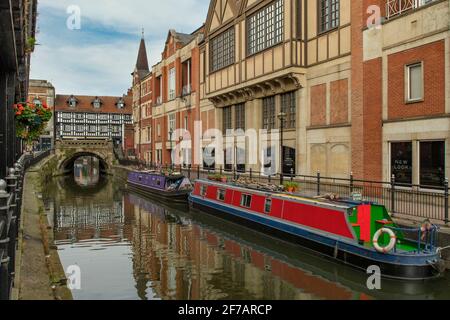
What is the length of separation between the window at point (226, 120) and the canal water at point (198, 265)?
34.6ft

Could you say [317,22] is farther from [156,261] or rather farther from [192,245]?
[156,261]

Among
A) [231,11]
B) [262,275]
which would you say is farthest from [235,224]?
[231,11]

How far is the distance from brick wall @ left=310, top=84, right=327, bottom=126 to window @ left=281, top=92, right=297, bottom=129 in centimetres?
147

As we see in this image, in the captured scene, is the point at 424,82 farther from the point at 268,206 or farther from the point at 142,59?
the point at 142,59

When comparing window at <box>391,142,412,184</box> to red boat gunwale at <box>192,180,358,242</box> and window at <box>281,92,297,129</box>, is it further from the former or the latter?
window at <box>281,92,297,129</box>

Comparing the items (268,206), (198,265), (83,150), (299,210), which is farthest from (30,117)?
(83,150)

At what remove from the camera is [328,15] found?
20391 millimetres

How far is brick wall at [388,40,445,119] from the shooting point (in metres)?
14.2


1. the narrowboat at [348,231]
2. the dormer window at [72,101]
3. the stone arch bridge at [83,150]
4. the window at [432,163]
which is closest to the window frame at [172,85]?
the stone arch bridge at [83,150]

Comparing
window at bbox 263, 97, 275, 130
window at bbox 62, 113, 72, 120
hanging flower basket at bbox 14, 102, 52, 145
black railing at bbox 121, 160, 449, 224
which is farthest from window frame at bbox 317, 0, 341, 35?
window at bbox 62, 113, 72, 120

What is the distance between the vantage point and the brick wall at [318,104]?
20391 millimetres

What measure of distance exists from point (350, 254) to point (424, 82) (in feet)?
23.4

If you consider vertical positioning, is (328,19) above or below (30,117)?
above

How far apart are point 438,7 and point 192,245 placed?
37.4ft
